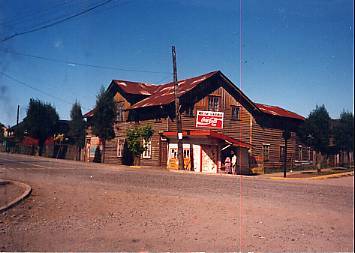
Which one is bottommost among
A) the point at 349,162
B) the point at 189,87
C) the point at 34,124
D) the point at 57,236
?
the point at 57,236

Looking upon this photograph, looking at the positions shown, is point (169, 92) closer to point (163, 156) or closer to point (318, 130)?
point (318, 130)

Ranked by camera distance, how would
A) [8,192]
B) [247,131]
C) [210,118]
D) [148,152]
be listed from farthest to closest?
[148,152] → [210,118] → [247,131] → [8,192]

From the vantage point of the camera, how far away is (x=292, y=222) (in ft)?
21.0

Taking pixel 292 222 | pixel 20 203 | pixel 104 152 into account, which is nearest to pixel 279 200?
pixel 292 222

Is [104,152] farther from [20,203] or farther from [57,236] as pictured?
[57,236]

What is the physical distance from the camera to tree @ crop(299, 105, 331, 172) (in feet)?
15.4

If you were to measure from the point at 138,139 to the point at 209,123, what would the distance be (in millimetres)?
9835

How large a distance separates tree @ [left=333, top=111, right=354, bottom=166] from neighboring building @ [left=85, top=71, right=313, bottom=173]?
1.33m

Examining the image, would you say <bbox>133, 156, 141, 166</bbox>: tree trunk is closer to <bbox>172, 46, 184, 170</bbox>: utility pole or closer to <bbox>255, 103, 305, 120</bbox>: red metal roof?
<bbox>172, 46, 184, 170</bbox>: utility pole

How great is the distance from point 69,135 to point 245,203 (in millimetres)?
7765

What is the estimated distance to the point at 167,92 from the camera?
38.1ft

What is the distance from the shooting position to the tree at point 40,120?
10529 millimetres

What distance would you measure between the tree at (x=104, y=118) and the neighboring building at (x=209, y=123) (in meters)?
0.22

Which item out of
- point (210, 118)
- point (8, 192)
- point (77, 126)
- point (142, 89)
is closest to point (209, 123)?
point (210, 118)
